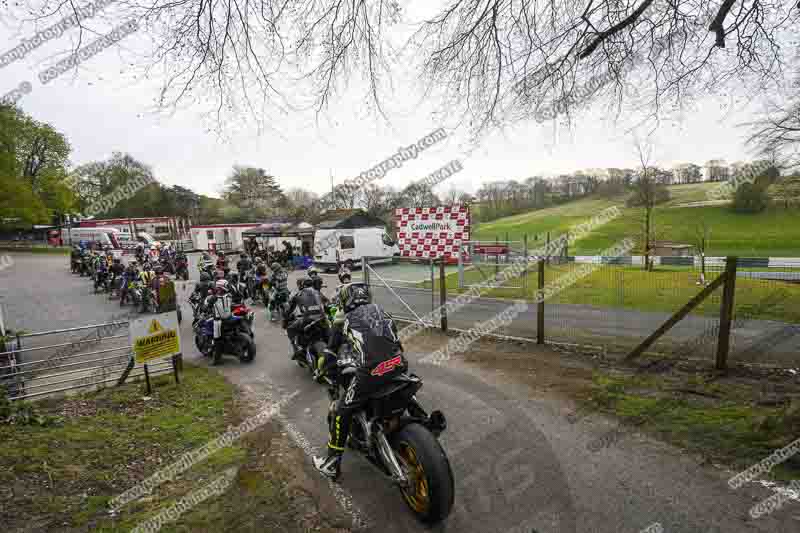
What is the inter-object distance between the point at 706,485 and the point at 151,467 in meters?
4.62

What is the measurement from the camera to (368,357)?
113 inches

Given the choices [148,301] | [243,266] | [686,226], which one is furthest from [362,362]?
[686,226]

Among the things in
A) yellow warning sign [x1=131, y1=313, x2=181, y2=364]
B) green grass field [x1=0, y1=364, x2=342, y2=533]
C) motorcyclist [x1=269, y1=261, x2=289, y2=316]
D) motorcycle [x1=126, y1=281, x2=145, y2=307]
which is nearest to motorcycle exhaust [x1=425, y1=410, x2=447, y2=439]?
green grass field [x1=0, y1=364, x2=342, y2=533]

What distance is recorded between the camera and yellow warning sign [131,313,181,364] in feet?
17.1

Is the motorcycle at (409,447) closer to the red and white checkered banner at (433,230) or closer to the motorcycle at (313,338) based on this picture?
the motorcycle at (313,338)

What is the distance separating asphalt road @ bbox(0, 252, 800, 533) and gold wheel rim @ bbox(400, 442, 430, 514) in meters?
0.14

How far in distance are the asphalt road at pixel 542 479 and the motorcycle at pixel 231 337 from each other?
2295mm

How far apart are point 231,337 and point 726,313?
7.47 metres

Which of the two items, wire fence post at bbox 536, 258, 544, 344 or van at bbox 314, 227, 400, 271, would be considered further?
van at bbox 314, 227, 400, 271

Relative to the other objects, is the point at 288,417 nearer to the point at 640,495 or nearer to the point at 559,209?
the point at 640,495

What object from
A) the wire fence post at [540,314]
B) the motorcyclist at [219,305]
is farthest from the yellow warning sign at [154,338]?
the wire fence post at [540,314]

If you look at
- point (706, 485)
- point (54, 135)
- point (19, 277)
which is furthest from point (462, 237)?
point (54, 135)

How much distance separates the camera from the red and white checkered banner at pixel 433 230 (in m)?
19.9

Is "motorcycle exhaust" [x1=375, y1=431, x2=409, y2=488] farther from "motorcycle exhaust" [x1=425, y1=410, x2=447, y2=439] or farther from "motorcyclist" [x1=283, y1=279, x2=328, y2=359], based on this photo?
"motorcyclist" [x1=283, y1=279, x2=328, y2=359]
